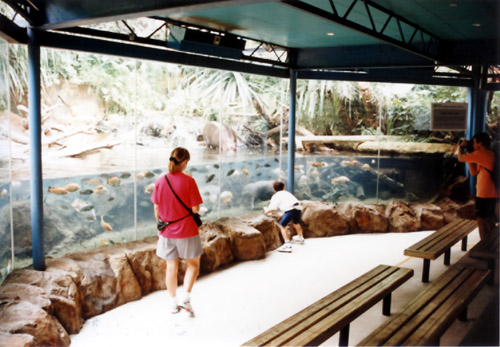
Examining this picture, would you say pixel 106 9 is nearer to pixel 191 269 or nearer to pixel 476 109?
pixel 191 269

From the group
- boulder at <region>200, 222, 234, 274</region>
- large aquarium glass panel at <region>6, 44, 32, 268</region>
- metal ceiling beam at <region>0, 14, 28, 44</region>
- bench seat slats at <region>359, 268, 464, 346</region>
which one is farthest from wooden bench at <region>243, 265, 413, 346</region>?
metal ceiling beam at <region>0, 14, 28, 44</region>

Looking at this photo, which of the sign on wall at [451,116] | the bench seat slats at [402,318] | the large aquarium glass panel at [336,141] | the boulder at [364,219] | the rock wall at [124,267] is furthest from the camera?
the sign on wall at [451,116]

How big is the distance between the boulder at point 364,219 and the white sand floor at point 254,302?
1.25 metres

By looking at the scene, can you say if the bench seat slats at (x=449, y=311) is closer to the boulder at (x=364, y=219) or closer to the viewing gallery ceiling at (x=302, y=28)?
the viewing gallery ceiling at (x=302, y=28)

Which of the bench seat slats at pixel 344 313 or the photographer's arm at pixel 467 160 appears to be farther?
the photographer's arm at pixel 467 160

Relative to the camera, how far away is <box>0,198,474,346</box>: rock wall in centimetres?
423

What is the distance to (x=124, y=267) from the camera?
5.75 meters

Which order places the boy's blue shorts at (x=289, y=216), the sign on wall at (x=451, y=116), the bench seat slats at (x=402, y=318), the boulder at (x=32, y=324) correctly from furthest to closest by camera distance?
the sign on wall at (x=451, y=116), the boy's blue shorts at (x=289, y=216), the boulder at (x=32, y=324), the bench seat slats at (x=402, y=318)

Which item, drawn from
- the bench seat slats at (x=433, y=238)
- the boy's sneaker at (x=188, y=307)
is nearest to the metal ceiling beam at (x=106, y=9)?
the boy's sneaker at (x=188, y=307)

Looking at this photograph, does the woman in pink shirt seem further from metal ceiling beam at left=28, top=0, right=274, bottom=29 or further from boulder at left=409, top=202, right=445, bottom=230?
boulder at left=409, top=202, right=445, bottom=230

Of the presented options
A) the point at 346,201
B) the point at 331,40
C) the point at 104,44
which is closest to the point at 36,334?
the point at 104,44

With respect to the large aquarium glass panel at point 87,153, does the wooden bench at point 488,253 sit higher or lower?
lower

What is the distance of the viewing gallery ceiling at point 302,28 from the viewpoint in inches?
188

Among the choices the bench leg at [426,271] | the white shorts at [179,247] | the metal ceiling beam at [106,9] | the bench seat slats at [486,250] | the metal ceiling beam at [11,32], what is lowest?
the bench leg at [426,271]
